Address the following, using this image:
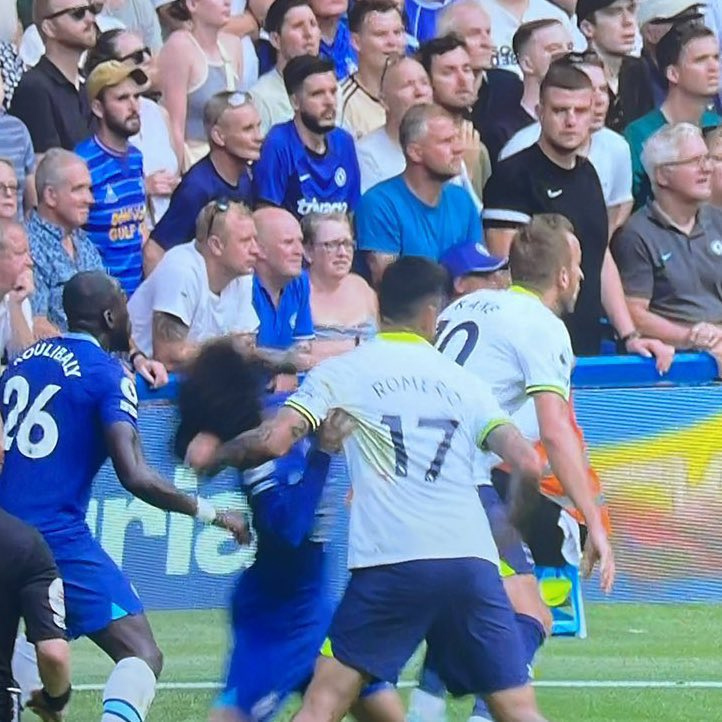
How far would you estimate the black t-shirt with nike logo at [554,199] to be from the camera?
39.3ft

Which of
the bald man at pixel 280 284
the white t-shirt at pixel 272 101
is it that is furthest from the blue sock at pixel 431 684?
the white t-shirt at pixel 272 101

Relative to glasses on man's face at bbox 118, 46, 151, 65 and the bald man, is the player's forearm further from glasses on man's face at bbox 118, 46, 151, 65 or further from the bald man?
glasses on man's face at bbox 118, 46, 151, 65

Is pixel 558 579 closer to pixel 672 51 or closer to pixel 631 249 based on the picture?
pixel 631 249

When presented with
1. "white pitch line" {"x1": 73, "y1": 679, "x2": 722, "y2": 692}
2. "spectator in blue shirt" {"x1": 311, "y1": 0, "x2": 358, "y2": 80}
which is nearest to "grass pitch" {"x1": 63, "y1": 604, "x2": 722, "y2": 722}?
"white pitch line" {"x1": 73, "y1": 679, "x2": 722, "y2": 692}

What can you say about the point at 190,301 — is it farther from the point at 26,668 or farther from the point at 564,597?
the point at 26,668

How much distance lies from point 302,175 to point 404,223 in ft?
2.27

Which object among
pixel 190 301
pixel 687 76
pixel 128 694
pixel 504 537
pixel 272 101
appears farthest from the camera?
pixel 687 76

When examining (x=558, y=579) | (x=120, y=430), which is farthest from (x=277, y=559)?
(x=558, y=579)

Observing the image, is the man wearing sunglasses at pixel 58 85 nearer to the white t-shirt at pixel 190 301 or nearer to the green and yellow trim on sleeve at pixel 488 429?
the white t-shirt at pixel 190 301

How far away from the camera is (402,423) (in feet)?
23.0

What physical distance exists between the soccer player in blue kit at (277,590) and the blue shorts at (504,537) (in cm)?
69

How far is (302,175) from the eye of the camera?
39.4 ft

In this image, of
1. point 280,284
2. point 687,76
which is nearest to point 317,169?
point 280,284

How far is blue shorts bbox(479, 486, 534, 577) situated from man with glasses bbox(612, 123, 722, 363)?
13.0ft
